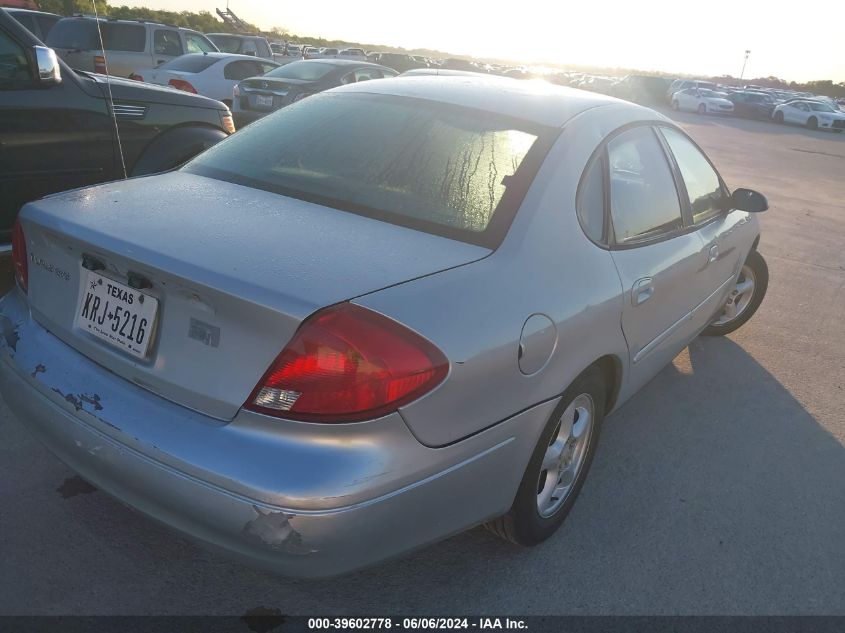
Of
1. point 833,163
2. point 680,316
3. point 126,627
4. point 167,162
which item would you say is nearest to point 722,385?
point 680,316

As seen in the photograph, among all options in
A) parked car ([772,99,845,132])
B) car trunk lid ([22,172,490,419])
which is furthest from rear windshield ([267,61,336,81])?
parked car ([772,99,845,132])

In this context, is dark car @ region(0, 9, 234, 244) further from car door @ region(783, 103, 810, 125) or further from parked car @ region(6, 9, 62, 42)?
car door @ region(783, 103, 810, 125)

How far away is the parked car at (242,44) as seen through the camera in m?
19.9

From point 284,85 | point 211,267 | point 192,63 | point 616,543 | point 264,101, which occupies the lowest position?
point 616,543

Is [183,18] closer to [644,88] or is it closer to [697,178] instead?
[644,88]

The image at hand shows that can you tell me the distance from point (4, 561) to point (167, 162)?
11.1 ft

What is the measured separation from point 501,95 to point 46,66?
2.94 meters

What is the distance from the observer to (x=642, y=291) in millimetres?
2941

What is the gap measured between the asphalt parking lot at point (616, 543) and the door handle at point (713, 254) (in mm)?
864

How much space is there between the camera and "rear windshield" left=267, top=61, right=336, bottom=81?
1102 centimetres

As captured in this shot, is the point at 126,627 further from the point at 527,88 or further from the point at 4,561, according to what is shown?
the point at 527,88

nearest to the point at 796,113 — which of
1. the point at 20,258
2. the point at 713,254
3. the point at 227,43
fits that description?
the point at 227,43

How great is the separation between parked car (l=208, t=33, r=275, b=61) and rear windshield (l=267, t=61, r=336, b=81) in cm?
913

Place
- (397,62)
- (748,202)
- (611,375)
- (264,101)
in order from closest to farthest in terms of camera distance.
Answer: (611,375)
(748,202)
(264,101)
(397,62)
